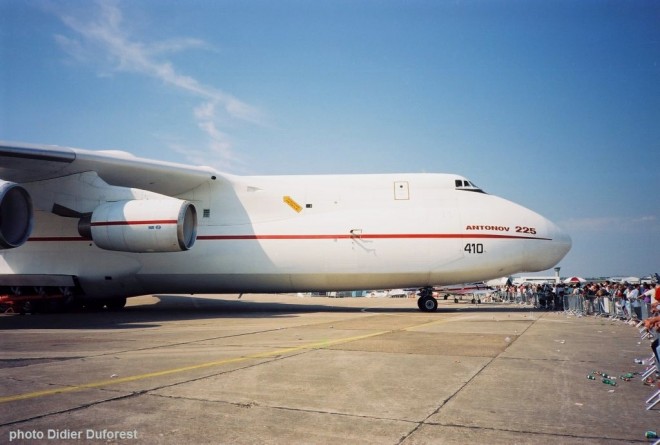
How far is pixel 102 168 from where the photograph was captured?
1430 centimetres

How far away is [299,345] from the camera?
7.69 meters

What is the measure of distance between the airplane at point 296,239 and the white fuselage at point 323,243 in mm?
33

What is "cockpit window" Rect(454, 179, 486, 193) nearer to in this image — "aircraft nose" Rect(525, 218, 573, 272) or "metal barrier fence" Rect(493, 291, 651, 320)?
"aircraft nose" Rect(525, 218, 573, 272)

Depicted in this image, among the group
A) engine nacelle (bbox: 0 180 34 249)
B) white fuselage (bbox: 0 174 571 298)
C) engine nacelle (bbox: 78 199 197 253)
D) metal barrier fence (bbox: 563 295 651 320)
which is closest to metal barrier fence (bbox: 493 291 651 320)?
metal barrier fence (bbox: 563 295 651 320)

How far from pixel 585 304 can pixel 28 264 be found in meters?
19.7

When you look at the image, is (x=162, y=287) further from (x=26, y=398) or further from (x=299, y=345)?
(x=26, y=398)

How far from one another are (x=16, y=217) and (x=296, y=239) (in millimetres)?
7484

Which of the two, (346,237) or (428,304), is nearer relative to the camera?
(346,237)

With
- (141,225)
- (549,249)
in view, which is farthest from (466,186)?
(141,225)

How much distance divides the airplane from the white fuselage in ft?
0.11

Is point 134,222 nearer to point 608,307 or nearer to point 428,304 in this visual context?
point 428,304

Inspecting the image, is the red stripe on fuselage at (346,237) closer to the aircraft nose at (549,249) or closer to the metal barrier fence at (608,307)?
the aircraft nose at (549,249)

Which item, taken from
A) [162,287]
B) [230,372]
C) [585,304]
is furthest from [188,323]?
[585,304]

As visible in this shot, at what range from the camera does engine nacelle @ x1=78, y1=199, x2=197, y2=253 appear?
12930 mm
